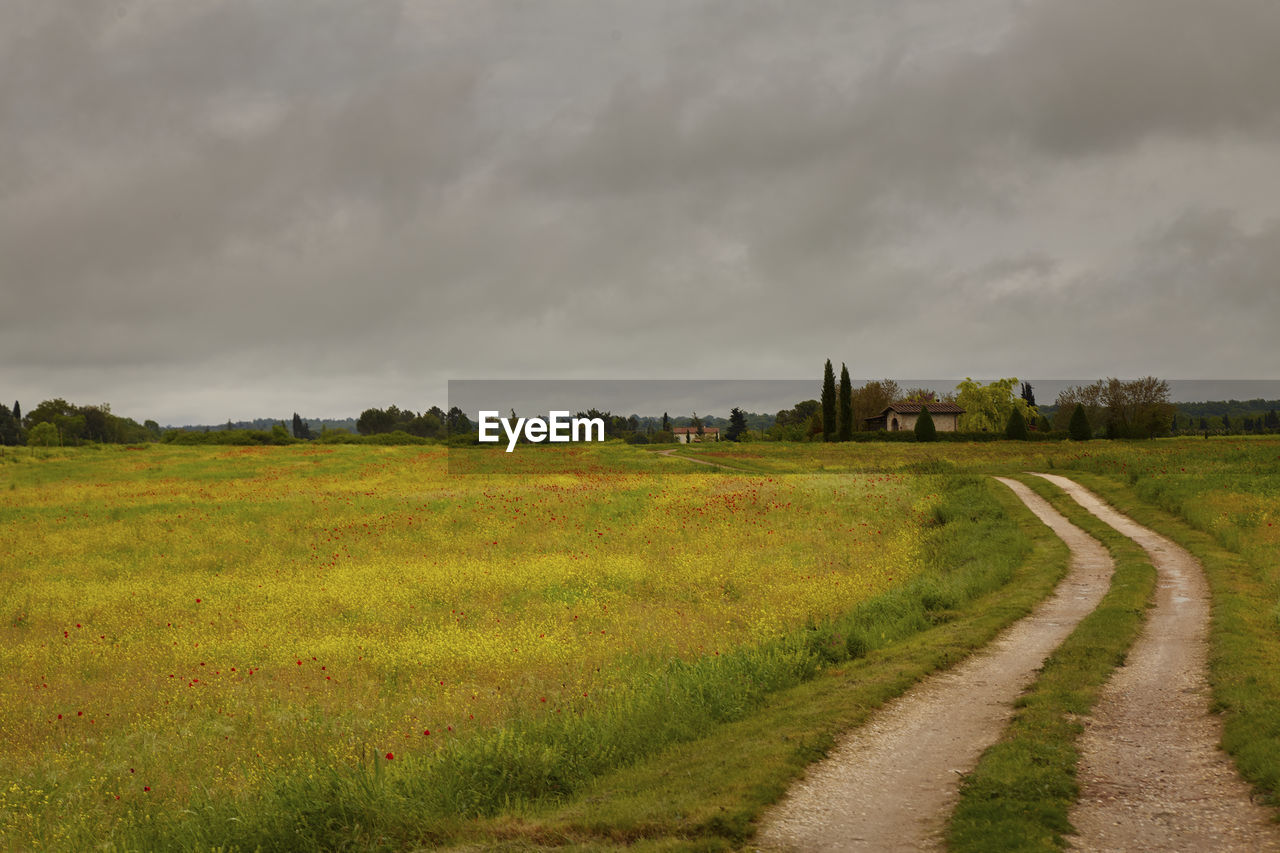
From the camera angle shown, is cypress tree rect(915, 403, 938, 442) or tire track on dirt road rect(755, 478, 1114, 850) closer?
tire track on dirt road rect(755, 478, 1114, 850)

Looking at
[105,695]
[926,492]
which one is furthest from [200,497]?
[926,492]

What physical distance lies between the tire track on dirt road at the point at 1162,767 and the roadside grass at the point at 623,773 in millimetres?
2453

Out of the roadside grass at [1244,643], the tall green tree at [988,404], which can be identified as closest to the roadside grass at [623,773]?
the roadside grass at [1244,643]

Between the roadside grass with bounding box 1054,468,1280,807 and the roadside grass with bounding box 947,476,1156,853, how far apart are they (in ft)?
4.37

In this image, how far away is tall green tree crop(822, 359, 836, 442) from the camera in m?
96.7

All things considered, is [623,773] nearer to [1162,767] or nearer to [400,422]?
[1162,767]

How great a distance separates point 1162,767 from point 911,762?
2483mm

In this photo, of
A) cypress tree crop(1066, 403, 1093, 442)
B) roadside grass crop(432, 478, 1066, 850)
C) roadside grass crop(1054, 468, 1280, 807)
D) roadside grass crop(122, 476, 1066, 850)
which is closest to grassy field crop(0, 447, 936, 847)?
roadside grass crop(122, 476, 1066, 850)

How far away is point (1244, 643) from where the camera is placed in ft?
39.4

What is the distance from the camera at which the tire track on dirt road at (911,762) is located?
6.83 meters

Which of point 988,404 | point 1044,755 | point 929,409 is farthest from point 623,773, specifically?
point 988,404

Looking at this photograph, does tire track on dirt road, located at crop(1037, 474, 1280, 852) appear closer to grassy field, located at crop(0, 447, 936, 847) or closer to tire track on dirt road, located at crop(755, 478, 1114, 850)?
tire track on dirt road, located at crop(755, 478, 1114, 850)

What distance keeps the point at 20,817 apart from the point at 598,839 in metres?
7.14

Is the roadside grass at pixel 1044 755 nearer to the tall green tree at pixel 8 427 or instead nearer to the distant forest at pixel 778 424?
the distant forest at pixel 778 424
